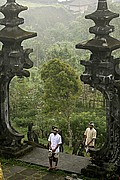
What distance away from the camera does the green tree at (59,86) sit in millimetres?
18625

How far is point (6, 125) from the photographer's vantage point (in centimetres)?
1330

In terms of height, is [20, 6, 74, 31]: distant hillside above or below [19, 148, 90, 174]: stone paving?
above

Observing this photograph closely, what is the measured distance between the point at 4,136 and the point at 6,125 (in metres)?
0.35

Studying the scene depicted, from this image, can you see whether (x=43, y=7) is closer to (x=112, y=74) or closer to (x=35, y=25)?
(x=35, y=25)

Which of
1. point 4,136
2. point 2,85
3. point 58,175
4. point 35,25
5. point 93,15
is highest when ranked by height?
point 35,25

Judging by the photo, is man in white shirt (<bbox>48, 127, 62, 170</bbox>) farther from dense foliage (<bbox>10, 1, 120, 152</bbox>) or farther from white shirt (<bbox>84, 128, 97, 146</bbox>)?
dense foliage (<bbox>10, 1, 120, 152</bbox>)

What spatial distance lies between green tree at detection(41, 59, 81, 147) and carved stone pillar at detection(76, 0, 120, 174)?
284 inches

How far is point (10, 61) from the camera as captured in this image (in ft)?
41.5

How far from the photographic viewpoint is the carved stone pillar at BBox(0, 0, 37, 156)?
12.4 metres

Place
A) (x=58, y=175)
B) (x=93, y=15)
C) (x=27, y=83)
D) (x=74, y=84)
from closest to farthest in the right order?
(x=93, y=15), (x=58, y=175), (x=74, y=84), (x=27, y=83)

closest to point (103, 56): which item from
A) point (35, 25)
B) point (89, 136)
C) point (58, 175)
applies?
point (89, 136)

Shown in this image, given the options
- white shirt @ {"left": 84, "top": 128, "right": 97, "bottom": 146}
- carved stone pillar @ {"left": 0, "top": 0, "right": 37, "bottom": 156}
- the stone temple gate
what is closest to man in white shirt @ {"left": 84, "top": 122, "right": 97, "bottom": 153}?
white shirt @ {"left": 84, "top": 128, "right": 97, "bottom": 146}

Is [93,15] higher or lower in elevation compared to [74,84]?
higher

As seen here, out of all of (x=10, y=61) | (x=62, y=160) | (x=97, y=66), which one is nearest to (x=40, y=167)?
(x=62, y=160)
